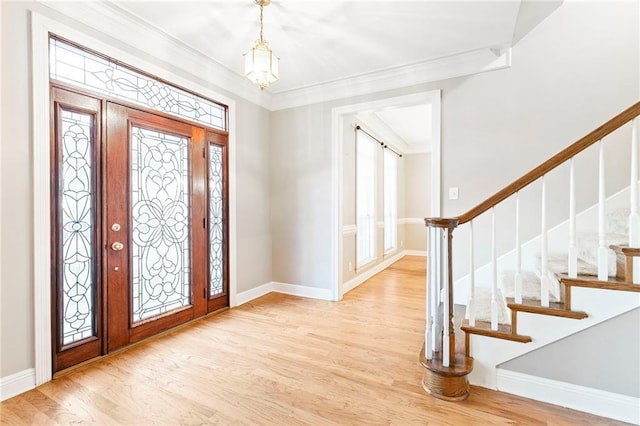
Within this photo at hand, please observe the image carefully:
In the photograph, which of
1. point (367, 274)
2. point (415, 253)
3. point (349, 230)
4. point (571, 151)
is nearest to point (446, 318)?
A: point (571, 151)

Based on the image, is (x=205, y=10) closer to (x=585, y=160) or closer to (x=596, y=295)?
(x=596, y=295)

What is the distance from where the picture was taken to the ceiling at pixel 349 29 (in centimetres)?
228

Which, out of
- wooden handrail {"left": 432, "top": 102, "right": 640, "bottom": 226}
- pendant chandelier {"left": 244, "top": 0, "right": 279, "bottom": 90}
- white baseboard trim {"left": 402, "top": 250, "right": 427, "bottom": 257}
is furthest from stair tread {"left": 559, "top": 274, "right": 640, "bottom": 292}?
white baseboard trim {"left": 402, "top": 250, "right": 427, "bottom": 257}

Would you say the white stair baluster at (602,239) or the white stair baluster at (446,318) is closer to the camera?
the white stair baluster at (602,239)

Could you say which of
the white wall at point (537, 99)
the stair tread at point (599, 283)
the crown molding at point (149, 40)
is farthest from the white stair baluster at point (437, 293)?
the crown molding at point (149, 40)

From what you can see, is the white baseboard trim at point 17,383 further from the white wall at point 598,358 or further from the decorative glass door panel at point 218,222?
the white wall at point 598,358

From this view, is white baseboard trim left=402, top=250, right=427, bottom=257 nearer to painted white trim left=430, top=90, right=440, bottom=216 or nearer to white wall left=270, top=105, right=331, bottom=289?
white wall left=270, top=105, right=331, bottom=289

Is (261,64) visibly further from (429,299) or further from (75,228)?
(429,299)

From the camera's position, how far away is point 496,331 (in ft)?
6.12

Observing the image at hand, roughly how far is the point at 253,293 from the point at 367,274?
2.02 m

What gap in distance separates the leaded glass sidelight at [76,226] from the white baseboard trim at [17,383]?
0.25 m

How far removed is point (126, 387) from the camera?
6.36 ft

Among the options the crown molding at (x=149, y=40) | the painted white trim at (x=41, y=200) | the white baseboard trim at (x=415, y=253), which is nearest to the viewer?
the painted white trim at (x=41, y=200)

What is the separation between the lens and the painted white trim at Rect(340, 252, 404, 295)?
4179mm
